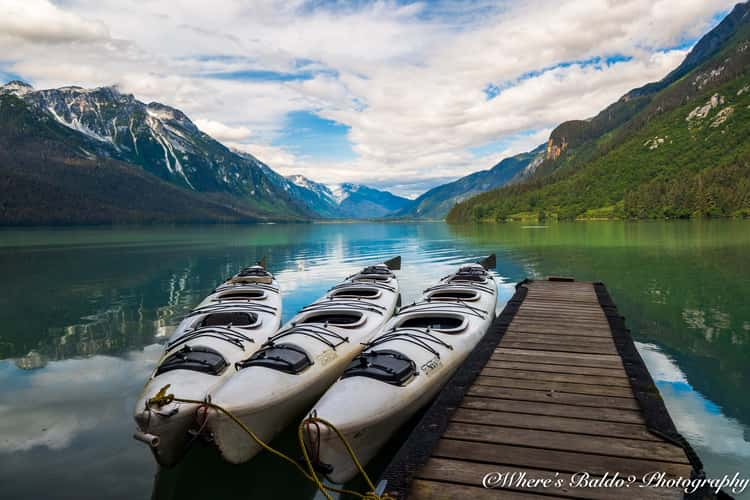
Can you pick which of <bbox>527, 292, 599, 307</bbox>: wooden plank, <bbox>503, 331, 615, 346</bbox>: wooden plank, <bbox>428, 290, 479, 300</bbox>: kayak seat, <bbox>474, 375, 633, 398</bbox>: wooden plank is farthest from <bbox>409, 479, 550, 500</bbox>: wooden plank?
<bbox>527, 292, 599, 307</bbox>: wooden plank

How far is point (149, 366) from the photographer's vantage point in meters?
17.4

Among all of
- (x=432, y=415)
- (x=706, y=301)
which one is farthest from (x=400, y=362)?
(x=706, y=301)

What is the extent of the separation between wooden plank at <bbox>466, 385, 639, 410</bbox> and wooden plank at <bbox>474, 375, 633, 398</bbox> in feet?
0.64

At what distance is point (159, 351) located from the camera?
19250 mm

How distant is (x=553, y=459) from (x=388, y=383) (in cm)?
376

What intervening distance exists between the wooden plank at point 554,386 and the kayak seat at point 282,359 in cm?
412

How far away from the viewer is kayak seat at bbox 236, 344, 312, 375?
10.7 m

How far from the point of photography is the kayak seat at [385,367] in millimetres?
9930

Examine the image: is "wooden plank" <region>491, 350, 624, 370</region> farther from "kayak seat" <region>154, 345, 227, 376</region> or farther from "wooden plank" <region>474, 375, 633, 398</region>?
"kayak seat" <region>154, 345, 227, 376</region>

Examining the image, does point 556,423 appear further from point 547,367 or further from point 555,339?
point 555,339

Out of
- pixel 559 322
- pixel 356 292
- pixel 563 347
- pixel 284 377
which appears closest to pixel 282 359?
pixel 284 377

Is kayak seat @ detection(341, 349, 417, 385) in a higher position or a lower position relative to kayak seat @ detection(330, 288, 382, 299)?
higher

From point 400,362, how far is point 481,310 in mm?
7644

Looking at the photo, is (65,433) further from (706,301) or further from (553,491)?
(706,301)
